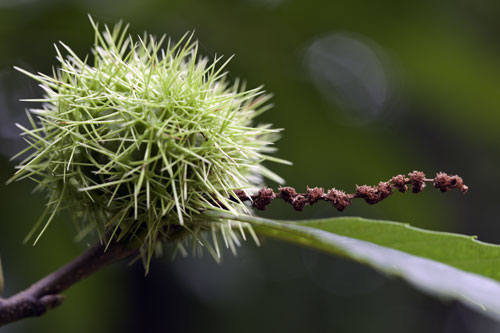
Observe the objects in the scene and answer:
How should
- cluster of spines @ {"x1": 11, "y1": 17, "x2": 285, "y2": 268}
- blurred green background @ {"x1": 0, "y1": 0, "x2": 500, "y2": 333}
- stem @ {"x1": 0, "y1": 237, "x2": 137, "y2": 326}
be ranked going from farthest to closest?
blurred green background @ {"x1": 0, "y1": 0, "x2": 500, "y2": 333}
stem @ {"x1": 0, "y1": 237, "x2": 137, "y2": 326}
cluster of spines @ {"x1": 11, "y1": 17, "x2": 285, "y2": 268}

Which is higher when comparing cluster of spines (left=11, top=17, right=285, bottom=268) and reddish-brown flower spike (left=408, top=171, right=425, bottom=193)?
cluster of spines (left=11, top=17, right=285, bottom=268)

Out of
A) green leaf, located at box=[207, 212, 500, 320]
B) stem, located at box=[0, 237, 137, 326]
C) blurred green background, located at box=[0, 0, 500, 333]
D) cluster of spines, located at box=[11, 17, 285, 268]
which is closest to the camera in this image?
green leaf, located at box=[207, 212, 500, 320]

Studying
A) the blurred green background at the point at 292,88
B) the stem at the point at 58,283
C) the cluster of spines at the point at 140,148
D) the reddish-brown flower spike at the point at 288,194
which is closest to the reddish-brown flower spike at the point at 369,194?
the reddish-brown flower spike at the point at 288,194

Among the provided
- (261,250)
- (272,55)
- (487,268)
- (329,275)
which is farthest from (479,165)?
(487,268)

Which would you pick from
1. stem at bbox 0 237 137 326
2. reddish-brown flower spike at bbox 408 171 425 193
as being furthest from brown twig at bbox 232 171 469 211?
stem at bbox 0 237 137 326

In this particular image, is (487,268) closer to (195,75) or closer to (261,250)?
(195,75)

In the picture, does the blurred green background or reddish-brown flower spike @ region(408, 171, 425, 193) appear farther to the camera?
the blurred green background

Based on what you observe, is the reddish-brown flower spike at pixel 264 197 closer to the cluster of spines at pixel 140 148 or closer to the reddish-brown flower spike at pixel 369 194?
the cluster of spines at pixel 140 148

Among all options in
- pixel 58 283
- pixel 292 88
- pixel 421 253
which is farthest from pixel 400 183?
pixel 292 88

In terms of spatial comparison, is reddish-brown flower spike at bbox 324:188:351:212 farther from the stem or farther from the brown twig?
the stem
